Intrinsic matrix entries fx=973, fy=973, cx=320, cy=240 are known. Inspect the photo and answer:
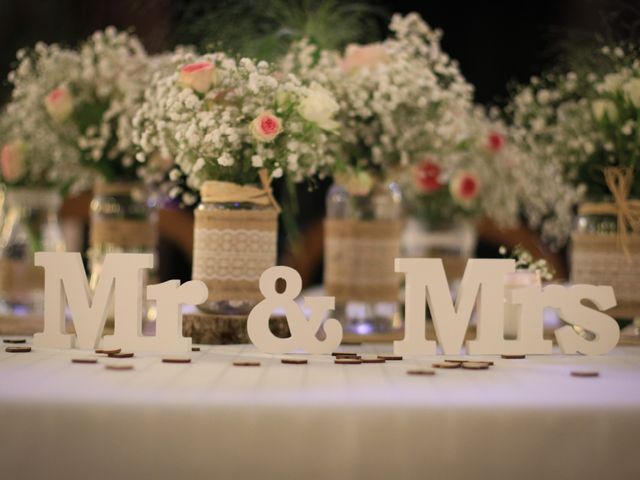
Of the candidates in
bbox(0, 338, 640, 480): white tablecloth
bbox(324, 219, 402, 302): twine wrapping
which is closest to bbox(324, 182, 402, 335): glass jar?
bbox(324, 219, 402, 302): twine wrapping

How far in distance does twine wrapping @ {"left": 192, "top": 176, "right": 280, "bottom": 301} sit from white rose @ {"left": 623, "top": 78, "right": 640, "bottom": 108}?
3.47 ft

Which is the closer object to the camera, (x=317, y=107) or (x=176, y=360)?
(x=176, y=360)

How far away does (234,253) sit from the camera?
261cm

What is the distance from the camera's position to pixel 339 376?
1987mm

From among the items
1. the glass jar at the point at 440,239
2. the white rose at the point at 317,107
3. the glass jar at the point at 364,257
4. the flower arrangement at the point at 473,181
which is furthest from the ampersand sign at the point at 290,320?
the glass jar at the point at 440,239

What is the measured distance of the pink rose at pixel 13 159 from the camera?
3.45 m

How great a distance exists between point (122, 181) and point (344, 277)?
87cm

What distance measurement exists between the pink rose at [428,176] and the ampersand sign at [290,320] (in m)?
1.41

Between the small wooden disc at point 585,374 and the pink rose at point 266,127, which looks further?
the pink rose at point 266,127

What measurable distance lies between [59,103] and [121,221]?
0.44 metres

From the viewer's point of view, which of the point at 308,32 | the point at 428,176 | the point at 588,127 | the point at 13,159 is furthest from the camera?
the point at 428,176

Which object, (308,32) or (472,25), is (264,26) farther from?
(472,25)

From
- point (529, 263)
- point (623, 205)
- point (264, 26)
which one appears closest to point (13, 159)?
point (264, 26)

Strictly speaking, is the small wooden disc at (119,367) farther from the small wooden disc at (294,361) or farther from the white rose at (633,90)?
the white rose at (633,90)
